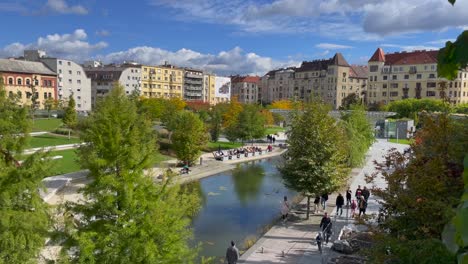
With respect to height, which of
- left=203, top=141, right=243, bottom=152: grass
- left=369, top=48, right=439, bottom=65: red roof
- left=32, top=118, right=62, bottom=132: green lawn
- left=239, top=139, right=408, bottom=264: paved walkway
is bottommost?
left=239, top=139, right=408, bottom=264: paved walkway

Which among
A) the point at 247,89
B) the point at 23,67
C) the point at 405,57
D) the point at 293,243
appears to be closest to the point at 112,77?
the point at 23,67

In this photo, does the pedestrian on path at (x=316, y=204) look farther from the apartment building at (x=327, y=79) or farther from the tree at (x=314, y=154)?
the apartment building at (x=327, y=79)

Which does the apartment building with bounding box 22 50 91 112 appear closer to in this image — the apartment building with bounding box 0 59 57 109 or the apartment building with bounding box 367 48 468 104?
the apartment building with bounding box 0 59 57 109

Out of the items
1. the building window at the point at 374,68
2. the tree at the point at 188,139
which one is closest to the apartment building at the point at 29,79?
the tree at the point at 188,139

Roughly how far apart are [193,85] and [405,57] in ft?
214

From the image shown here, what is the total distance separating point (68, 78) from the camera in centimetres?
9600

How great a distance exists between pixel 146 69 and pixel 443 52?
117724 mm

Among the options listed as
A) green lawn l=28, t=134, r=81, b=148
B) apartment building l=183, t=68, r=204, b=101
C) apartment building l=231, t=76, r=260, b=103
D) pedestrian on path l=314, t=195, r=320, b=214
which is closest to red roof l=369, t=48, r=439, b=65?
apartment building l=183, t=68, r=204, b=101

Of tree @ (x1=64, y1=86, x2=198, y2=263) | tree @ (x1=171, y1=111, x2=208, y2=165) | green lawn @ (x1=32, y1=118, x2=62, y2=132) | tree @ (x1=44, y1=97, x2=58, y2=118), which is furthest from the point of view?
tree @ (x1=44, y1=97, x2=58, y2=118)

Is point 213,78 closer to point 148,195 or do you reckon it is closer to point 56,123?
point 56,123

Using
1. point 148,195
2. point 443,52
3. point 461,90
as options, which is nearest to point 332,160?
point 148,195

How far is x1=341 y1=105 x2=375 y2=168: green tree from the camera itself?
37.2m

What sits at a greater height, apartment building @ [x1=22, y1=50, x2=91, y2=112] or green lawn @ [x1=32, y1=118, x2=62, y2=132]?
apartment building @ [x1=22, y1=50, x2=91, y2=112]

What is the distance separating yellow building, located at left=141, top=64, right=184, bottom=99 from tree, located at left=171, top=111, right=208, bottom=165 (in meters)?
70.2
